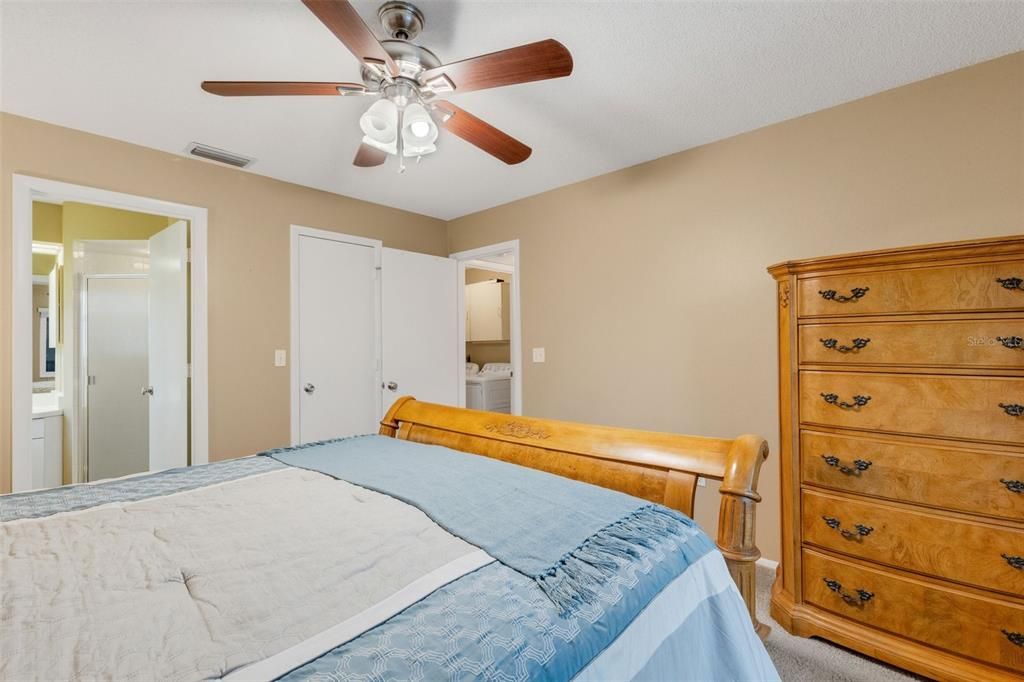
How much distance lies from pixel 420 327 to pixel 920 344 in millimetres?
3190

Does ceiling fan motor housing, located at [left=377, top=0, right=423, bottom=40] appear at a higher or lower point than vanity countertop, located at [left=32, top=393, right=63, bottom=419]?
higher

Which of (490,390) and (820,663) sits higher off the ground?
(490,390)

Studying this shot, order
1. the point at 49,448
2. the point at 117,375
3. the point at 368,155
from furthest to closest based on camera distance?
1. the point at 117,375
2. the point at 49,448
3. the point at 368,155

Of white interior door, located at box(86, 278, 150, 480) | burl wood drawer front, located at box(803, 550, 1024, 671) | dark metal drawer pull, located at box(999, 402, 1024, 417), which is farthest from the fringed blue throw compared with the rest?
white interior door, located at box(86, 278, 150, 480)

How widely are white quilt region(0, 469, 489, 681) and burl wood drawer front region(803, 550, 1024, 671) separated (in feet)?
5.59

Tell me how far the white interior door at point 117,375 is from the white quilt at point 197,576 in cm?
316

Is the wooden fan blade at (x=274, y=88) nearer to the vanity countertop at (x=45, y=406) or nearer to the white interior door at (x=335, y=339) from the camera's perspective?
the white interior door at (x=335, y=339)

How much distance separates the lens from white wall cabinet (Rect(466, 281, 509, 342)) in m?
5.79

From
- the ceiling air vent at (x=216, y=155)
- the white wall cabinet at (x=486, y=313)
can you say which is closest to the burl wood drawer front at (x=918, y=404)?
the ceiling air vent at (x=216, y=155)

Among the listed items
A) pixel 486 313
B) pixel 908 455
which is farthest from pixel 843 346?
pixel 486 313

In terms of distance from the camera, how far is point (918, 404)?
1.65 metres

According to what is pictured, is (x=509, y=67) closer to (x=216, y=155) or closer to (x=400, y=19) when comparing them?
(x=400, y=19)

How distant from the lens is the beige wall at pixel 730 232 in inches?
77.9

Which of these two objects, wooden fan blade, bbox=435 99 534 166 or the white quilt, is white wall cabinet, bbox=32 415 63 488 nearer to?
Result: the white quilt
